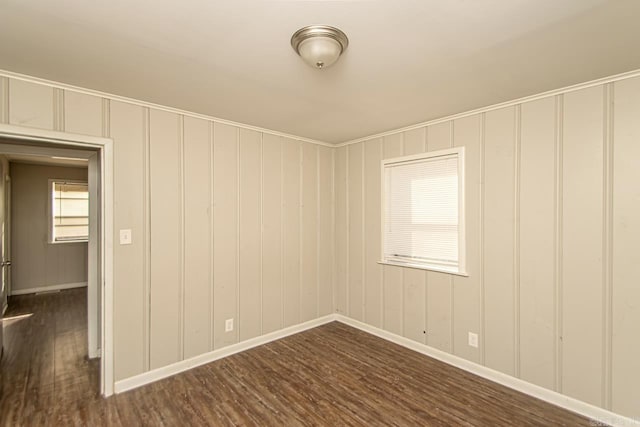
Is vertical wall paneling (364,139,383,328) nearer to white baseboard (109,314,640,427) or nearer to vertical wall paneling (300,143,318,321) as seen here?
white baseboard (109,314,640,427)

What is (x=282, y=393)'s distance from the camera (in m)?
2.54

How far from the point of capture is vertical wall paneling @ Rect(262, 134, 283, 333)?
3.54 m

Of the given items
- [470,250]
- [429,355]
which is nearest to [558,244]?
[470,250]

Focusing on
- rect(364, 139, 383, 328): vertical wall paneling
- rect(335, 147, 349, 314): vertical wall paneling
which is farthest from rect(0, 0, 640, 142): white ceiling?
rect(335, 147, 349, 314): vertical wall paneling

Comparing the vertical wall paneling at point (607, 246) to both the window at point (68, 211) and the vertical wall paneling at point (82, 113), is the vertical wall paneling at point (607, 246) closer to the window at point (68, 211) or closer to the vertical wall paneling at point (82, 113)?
the vertical wall paneling at point (82, 113)

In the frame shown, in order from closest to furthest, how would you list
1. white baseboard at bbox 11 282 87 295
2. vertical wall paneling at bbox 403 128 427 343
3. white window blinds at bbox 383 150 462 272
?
white window blinds at bbox 383 150 462 272
vertical wall paneling at bbox 403 128 427 343
white baseboard at bbox 11 282 87 295

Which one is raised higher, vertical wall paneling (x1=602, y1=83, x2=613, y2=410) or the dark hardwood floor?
vertical wall paneling (x1=602, y1=83, x2=613, y2=410)

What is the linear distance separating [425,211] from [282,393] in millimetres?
2222

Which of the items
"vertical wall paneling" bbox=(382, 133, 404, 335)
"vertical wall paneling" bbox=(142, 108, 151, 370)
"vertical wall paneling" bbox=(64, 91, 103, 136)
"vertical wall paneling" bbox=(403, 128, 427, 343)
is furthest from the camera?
"vertical wall paneling" bbox=(382, 133, 404, 335)

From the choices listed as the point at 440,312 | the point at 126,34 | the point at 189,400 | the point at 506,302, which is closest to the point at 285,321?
the point at 189,400

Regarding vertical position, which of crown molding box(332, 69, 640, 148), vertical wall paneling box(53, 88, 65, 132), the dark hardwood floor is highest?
crown molding box(332, 69, 640, 148)

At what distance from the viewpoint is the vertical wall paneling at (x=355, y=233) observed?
394cm

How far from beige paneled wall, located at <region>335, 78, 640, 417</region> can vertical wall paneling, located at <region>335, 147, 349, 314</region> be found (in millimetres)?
1000

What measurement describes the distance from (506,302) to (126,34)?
10.9ft
